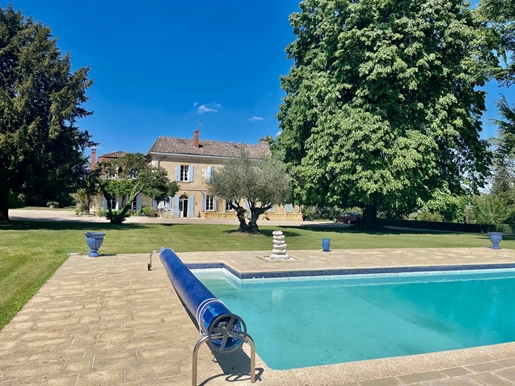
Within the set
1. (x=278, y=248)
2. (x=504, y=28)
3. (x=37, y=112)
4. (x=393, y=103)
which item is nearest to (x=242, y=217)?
(x=278, y=248)

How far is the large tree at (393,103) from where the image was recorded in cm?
2012

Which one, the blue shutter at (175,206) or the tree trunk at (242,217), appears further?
the blue shutter at (175,206)

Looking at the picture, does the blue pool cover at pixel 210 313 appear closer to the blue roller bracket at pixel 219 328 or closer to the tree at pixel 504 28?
the blue roller bracket at pixel 219 328

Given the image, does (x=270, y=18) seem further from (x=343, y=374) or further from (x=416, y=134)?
(x=343, y=374)

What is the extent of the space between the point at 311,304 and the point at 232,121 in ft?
82.2

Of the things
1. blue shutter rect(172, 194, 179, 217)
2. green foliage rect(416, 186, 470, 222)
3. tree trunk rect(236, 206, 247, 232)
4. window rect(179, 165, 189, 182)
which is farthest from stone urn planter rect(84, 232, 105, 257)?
window rect(179, 165, 189, 182)

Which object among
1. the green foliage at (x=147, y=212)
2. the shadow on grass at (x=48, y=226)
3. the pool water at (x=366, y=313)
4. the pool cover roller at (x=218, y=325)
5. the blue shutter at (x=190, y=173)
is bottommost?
the pool water at (x=366, y=313)

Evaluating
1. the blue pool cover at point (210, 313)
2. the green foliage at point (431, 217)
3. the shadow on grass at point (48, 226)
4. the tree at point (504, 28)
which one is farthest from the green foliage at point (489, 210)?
the blue pool cover at point (210, 313)

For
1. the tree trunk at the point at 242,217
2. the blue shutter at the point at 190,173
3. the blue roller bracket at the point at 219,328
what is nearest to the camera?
the blue roller bracket at the point at 219,328

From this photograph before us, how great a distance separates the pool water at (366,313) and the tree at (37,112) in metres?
13.1

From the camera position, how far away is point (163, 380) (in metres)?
3.21

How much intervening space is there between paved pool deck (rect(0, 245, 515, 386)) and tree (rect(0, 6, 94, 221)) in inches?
530

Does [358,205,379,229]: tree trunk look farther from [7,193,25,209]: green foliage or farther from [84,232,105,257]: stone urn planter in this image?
[7,193,25,209]: green foliage

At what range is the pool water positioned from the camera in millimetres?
5277
